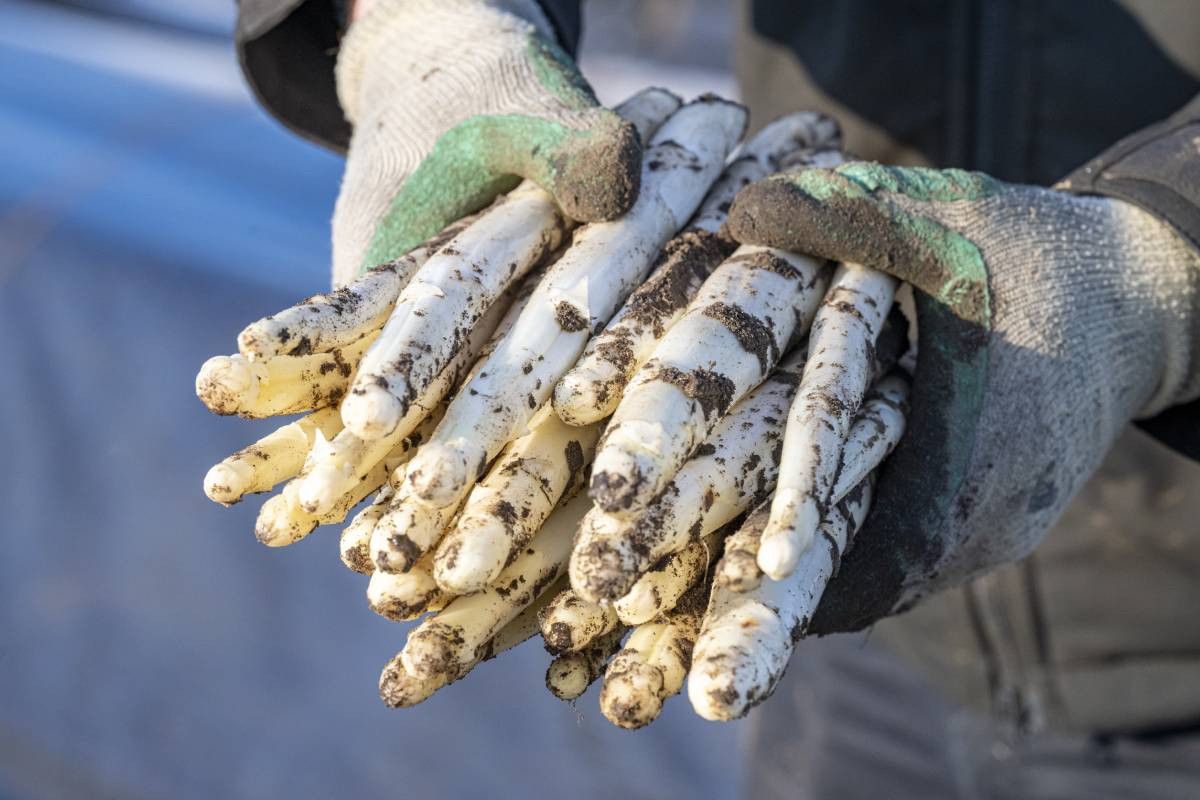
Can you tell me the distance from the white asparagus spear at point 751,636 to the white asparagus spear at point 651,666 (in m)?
0.03

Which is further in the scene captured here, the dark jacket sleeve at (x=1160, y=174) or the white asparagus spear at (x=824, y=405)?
the dark jacket sleeve at (x=1160, y=174)

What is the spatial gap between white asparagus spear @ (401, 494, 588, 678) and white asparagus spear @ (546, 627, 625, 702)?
52 millimetres

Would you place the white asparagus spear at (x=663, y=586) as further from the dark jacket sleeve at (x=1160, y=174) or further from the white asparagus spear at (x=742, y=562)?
the dark jacket sleeve at (x=1160, y=174)

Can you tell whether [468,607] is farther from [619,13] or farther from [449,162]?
[619,13]

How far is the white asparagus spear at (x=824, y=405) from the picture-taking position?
63 cm

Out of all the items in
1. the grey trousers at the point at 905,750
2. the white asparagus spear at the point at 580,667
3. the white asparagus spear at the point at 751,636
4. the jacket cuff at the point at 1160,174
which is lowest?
the grey trousers at the point at 905,750

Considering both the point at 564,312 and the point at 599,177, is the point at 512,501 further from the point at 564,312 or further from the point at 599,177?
the point at 599,177

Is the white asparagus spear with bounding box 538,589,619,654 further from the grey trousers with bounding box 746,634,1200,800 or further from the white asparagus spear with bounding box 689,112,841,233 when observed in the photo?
the grey trousers with bounding box 746,634,1200,800

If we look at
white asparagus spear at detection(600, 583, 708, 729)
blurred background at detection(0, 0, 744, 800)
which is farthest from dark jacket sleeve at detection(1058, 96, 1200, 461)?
blurred background at detection(0, 0, 744, 800)

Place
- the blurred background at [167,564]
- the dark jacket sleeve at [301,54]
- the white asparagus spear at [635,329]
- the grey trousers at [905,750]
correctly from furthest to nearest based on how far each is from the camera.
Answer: the blurred background at [167,564]
the grey trousers at [905,750]
the dark jacket sleeve at [301,54]
the white asparagus spear at [635,329]

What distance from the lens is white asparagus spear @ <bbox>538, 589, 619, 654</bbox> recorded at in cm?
71

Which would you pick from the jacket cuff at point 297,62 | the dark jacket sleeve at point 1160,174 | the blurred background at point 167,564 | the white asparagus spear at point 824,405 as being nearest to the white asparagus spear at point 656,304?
the white asparagus spear at point 824,405

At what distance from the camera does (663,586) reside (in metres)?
0.71

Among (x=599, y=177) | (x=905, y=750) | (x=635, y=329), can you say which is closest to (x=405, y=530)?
(x=635, y=329)
